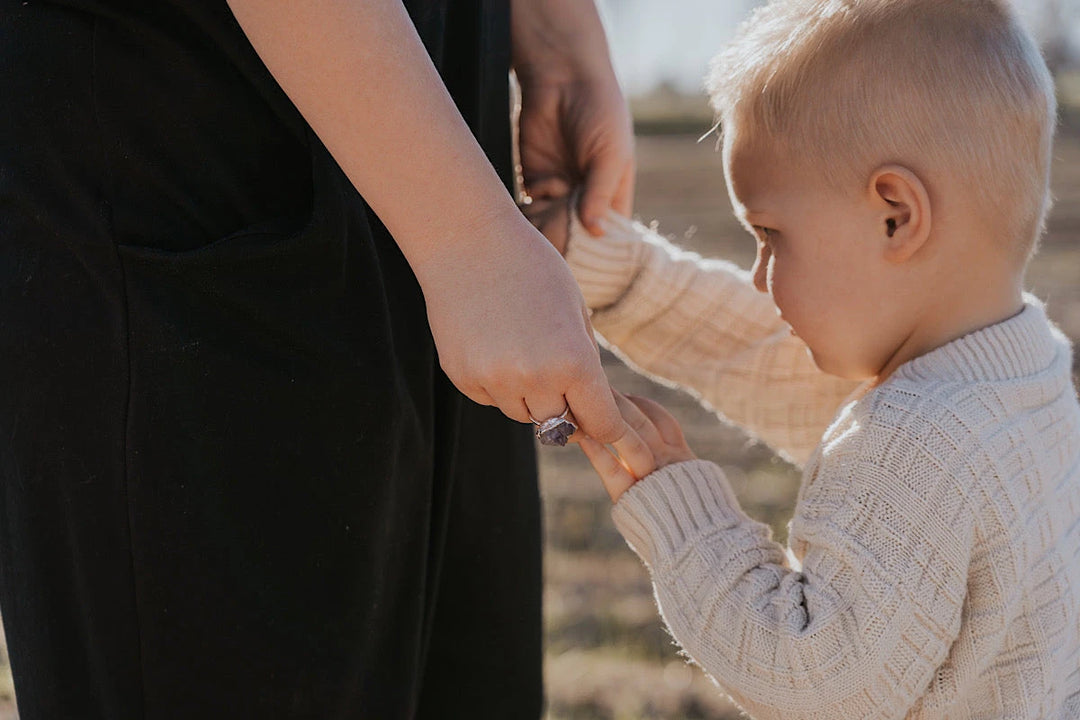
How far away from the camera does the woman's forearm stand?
992 millimetres

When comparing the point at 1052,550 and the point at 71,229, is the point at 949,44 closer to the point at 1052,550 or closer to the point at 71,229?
the point at 1052,550

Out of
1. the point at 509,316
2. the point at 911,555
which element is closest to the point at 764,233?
the point at 911,555

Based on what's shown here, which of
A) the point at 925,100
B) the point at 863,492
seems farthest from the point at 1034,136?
the point at 863,492

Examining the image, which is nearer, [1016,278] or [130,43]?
[130,43]

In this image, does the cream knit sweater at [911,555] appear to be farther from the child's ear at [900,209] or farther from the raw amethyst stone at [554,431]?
the raw amethyst stone at [554,431]

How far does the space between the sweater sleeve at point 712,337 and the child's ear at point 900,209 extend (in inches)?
13.9

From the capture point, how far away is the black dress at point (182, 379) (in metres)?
1.04

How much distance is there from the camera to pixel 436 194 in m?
1.04

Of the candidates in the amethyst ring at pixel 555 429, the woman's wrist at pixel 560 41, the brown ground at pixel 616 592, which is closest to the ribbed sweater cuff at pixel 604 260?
the woman's wrist at pixel 560 41

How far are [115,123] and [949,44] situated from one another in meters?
0.90

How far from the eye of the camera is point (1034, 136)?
1.40 metres

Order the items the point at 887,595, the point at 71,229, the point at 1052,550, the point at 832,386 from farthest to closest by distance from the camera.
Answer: the point at 832,386, the point at 1052,550, the point at 887,595, the point at 71,229

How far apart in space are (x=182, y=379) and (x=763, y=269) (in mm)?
770

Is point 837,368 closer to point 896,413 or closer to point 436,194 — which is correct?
point 896,413
